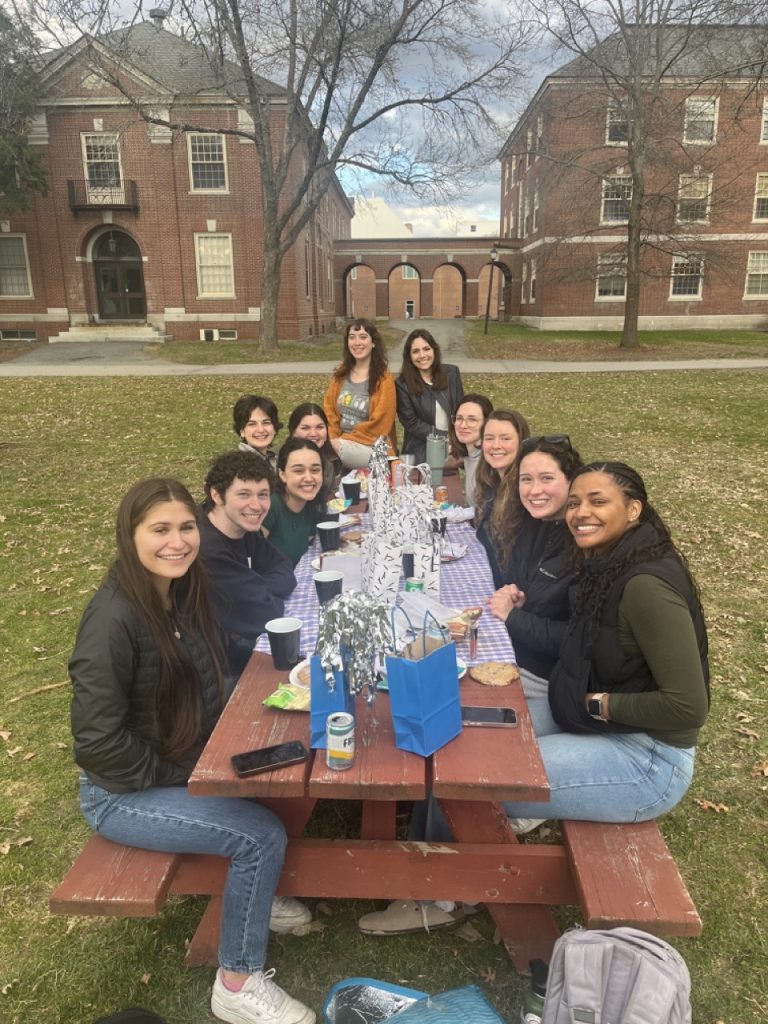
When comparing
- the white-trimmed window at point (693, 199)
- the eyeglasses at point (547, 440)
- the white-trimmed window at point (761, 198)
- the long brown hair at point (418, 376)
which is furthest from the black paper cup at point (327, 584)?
the white-trimmed window at point (761, 198)

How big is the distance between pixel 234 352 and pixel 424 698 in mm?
21056

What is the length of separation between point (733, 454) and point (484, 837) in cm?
892

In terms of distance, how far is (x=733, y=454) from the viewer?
9797 mm

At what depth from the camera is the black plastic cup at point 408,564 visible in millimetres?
3032

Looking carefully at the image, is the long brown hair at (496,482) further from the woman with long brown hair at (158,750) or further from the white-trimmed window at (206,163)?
the white-trimmed window at (206,163)

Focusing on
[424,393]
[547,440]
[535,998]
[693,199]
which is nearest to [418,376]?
[424,393]

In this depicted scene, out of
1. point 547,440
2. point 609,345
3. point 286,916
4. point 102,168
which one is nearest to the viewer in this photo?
point 286,916

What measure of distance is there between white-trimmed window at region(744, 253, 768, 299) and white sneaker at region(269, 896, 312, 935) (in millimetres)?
34945

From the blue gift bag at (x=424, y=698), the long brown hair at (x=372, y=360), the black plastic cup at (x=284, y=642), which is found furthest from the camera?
the long brown hair at (x=372, y=360)

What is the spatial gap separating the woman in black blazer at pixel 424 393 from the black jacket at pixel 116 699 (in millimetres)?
4013

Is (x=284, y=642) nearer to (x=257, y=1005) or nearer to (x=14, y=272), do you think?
(x=257, y=1005)

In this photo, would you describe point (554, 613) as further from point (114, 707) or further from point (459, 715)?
point (114, 707)

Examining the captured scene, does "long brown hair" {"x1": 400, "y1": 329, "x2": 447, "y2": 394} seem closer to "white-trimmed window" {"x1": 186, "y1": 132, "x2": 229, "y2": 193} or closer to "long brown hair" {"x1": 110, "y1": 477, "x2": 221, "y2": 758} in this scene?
"long brown hair" {"x1": 110, "y1": 477, "x2": 221, "y2": 758}

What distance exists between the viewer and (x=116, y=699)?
83.0 inches
